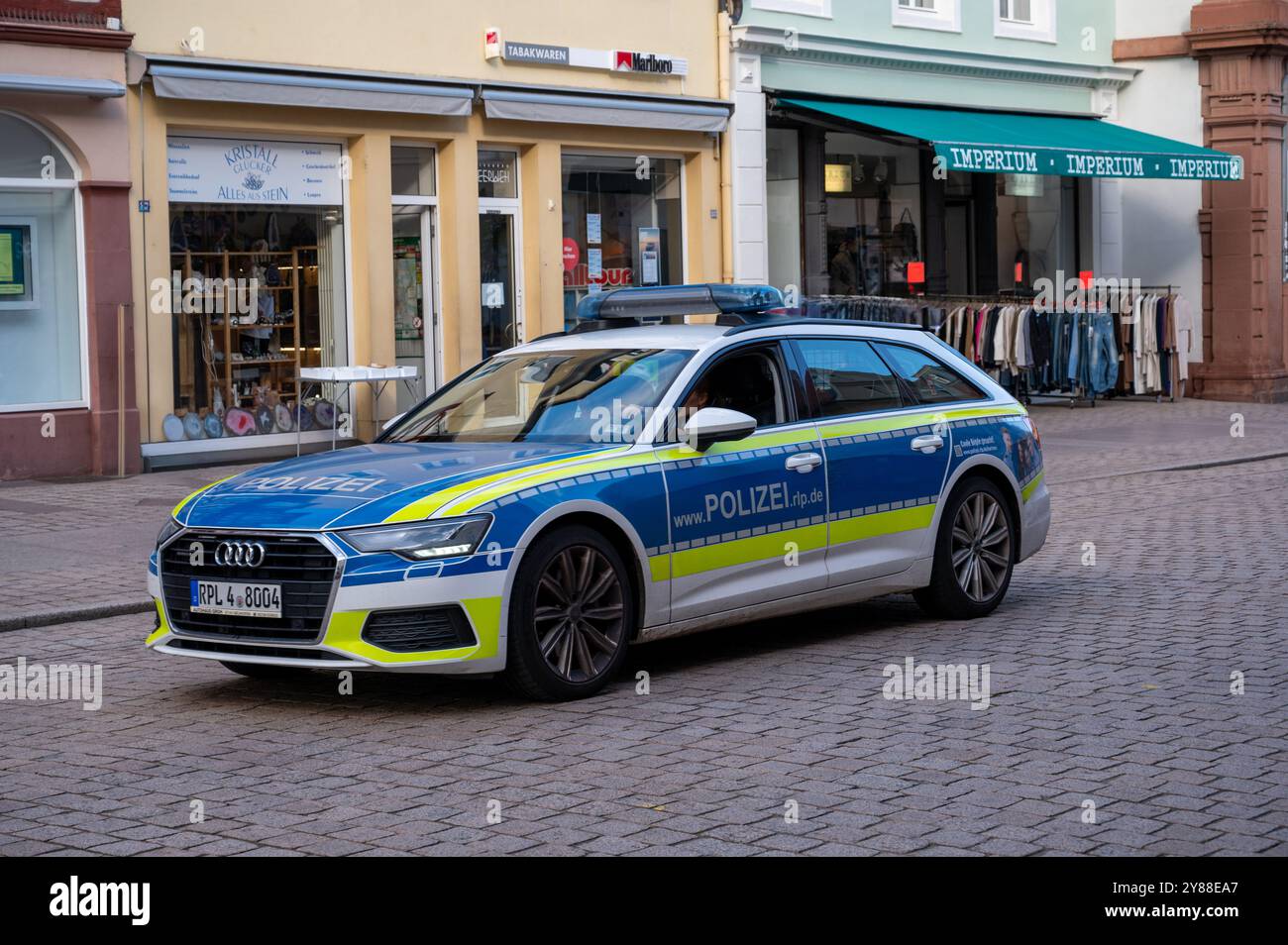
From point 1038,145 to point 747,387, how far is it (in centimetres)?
1636

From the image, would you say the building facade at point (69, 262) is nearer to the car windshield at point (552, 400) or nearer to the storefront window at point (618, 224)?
the storefront window at point (618, 224)

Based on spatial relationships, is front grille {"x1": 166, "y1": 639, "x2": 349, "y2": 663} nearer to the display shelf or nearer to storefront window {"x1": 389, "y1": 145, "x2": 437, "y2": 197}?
the display shelf

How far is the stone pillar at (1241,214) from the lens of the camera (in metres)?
27.2

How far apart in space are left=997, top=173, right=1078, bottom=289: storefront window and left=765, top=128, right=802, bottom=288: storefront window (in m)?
4.68

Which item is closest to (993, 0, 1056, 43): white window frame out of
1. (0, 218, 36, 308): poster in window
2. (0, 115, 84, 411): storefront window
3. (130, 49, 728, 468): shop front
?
(130, 49, 728, 468): shop front

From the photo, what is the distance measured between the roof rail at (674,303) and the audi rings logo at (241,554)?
8.81 feet

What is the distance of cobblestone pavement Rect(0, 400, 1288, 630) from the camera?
11109 millimetres

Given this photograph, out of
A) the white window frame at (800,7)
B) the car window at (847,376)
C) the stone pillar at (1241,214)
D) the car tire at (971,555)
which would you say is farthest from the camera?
the stone pillar at (1241,214)

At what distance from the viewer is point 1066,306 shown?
25.1 metres

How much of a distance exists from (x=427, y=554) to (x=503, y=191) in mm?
13937

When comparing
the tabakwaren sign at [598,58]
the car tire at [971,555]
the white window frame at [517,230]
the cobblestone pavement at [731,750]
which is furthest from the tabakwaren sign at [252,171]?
the car tire at [971,555]

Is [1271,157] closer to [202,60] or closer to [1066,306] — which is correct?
[1066,306]
